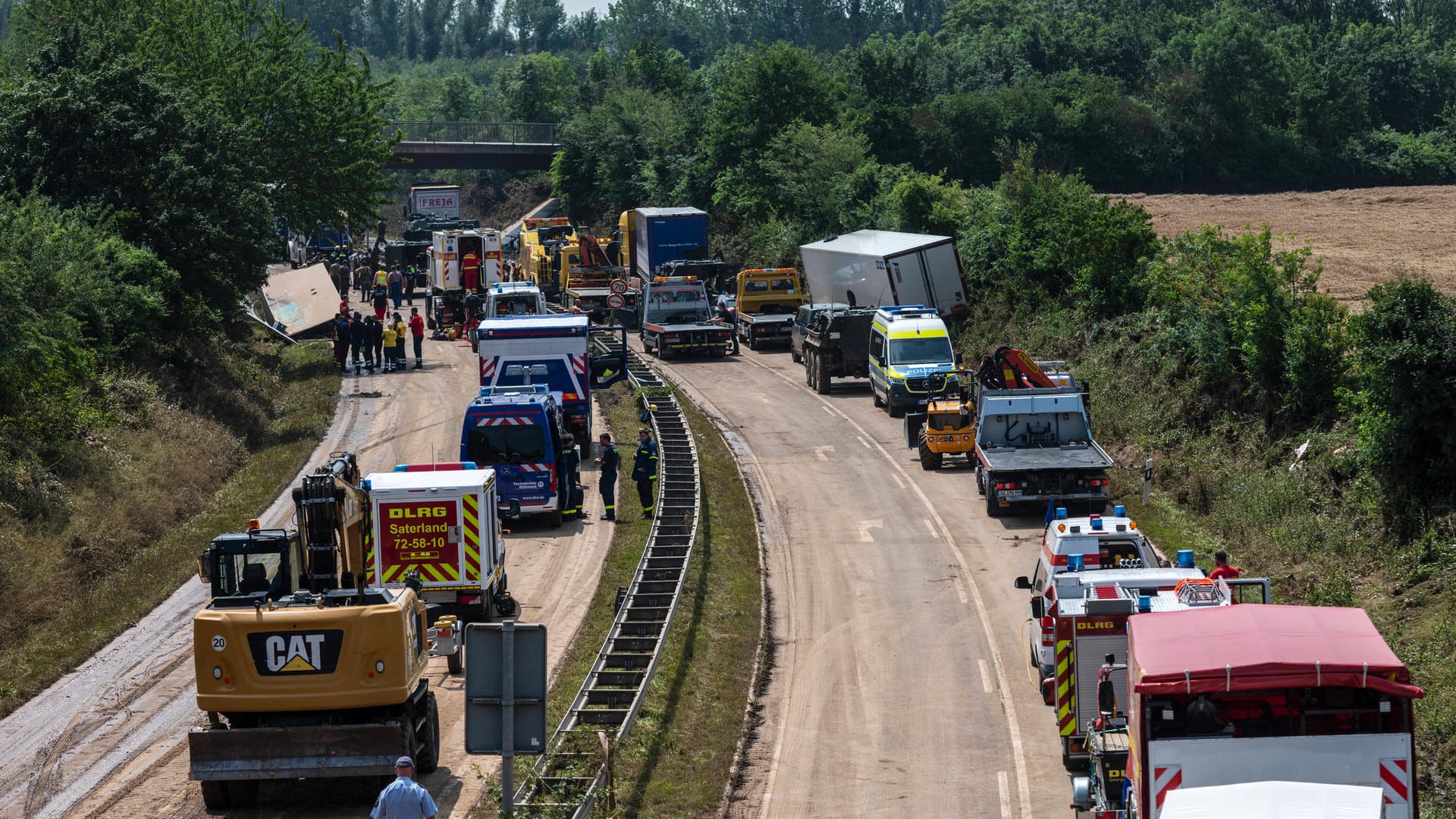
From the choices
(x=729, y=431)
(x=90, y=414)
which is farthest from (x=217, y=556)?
(x=729, y=431)

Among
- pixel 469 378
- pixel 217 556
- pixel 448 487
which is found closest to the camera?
pixel 217 556

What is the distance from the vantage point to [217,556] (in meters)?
14.8

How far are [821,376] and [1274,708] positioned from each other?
98.3 ft

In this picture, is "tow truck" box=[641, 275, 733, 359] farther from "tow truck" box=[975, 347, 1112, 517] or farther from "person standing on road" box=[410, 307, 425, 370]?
"tow truck" box=[975, 347, 1112, 517]

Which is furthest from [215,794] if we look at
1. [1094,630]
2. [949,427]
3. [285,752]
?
[949,427]

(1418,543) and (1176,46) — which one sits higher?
(1176,46)

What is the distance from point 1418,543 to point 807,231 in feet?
143

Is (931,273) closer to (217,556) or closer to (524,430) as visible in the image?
(524,430)

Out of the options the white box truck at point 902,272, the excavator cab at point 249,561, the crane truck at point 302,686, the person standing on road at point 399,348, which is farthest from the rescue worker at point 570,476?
the person standing on road at point 399,348

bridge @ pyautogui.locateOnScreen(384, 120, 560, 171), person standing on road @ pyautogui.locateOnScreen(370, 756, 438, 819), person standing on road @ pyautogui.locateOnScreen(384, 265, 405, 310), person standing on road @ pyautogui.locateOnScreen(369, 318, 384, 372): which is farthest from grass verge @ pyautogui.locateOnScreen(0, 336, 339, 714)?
bridge @ pyautogui.locateOnScreen(384, 120, 560, 171)

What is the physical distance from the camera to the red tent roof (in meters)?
10.7

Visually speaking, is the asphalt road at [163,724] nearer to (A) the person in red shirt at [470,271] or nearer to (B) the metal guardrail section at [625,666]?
(B) the metal guardrail section at [625,666]

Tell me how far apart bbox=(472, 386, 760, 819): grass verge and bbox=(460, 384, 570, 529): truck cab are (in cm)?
165

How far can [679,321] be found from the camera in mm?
48406
